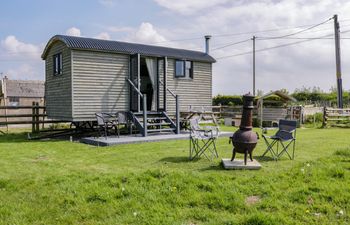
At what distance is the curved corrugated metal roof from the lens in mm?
10907

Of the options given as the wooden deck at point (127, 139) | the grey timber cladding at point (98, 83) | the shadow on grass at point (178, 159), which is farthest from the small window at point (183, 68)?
the shadow on grass at point (178, 159)

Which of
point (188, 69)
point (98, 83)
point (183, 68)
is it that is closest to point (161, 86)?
point (183, 68)

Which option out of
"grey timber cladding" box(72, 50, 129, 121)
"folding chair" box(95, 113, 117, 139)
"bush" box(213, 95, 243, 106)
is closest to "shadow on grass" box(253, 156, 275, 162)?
"folding chair" box(95, 113, 117, 139)

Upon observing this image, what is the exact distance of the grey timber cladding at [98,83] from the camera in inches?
428

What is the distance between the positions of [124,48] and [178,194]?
8469mm

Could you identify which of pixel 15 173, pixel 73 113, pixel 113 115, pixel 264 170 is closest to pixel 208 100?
pixel 113 115

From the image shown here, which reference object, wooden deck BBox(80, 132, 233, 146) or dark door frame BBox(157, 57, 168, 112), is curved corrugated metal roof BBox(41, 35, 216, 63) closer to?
dark door frame BBox(157, 57, 168, 112)

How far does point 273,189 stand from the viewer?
4391mm

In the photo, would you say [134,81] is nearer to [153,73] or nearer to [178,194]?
[153,73]

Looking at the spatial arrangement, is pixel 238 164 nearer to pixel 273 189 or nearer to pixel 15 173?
pixel 273 189

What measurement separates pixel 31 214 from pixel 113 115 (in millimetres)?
7660

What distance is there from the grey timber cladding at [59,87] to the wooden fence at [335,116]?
12.1 metres

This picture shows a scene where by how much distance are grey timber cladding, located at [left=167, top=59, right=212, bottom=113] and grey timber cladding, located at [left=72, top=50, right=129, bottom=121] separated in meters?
1.87

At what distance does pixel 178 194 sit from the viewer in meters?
4.25
